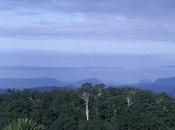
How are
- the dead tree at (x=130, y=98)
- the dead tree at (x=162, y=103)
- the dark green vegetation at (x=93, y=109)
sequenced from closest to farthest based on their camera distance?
1. the dark green vegetation at (x=93, y=109)
2. the dead tree at (x=162, y=103)
3. the dead tree at (x=130, y=98)

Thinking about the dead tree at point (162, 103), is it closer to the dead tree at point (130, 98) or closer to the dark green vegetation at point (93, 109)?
the dark green vegetation at point (93, 109)

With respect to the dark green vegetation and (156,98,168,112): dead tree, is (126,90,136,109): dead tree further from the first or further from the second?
(156,98,168,112): dead tree

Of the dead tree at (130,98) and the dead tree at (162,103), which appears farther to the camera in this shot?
the dead tree at (130,98)

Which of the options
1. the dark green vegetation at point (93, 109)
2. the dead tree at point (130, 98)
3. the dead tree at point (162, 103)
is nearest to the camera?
the dark green vegetation at point (93, 109)

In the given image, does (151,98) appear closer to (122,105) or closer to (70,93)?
(122,105)

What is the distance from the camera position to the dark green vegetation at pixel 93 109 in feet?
305

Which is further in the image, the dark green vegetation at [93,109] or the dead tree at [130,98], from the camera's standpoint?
the dead tree at [130,98]

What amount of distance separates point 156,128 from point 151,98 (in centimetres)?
1779

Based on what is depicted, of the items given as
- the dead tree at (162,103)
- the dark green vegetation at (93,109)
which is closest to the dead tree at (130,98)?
the dark green vegetation at (93,109)

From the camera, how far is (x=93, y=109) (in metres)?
101

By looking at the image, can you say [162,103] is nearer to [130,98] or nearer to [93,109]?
[130,98]

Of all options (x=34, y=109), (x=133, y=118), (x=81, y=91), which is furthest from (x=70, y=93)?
(x=133, y=118)

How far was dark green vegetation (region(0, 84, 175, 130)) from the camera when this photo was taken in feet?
305

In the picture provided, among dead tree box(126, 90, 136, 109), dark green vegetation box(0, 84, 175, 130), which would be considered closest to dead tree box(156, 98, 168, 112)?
dark green vegetation box(0, 84, 175, 130)
